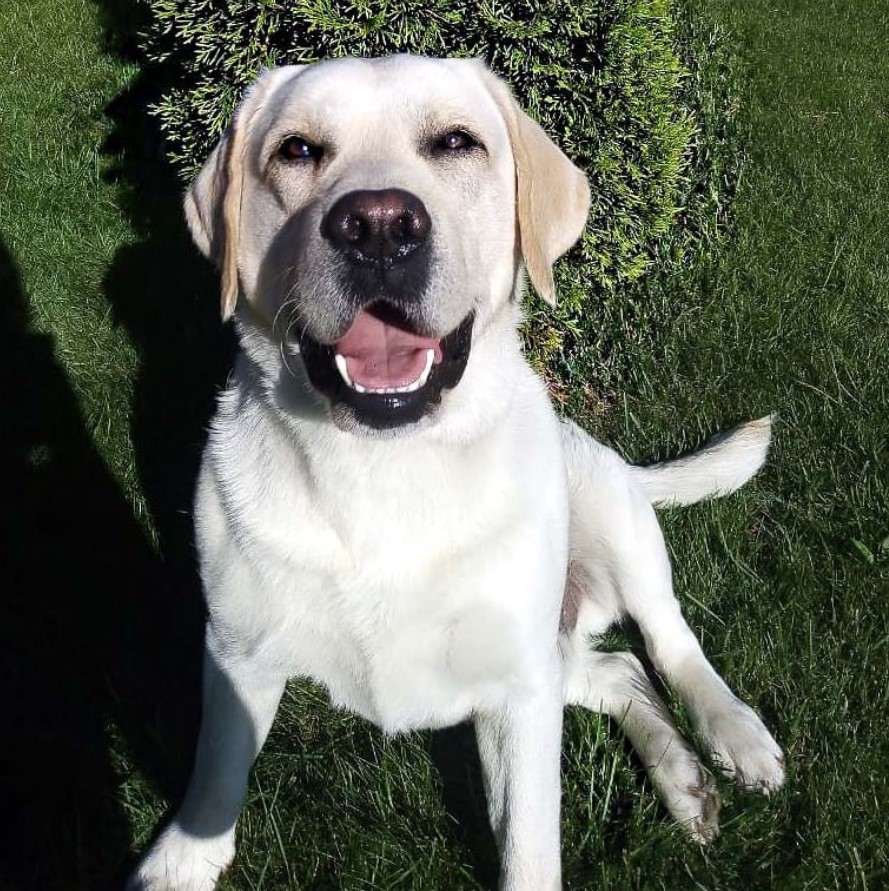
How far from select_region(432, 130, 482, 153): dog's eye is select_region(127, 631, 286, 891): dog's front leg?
4.07ft

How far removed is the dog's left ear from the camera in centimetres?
219

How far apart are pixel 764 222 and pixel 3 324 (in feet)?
12.6

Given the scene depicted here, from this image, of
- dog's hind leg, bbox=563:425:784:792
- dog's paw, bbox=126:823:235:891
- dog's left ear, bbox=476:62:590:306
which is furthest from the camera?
dog's hind leg, bbox=563:425:784:792

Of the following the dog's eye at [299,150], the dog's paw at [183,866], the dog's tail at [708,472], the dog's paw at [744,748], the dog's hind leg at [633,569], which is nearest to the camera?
the dog's eye at [299,150]

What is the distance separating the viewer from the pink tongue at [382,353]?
78.7 inches

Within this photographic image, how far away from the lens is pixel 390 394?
197 cm

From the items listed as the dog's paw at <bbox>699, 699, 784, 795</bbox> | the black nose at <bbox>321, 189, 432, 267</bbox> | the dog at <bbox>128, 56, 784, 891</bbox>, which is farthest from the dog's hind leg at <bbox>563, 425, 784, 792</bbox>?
the black nose at <bbox>321, 189, 432, 267</bbox>

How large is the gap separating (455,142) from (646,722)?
1.56m

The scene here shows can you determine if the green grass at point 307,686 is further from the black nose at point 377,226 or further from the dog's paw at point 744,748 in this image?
the black nose at point 377,226

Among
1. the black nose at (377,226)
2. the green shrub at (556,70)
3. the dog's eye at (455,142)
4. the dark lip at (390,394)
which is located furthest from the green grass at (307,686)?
the dog's eye at (455,142)

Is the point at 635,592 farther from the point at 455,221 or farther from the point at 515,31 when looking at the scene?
the point at 515,31

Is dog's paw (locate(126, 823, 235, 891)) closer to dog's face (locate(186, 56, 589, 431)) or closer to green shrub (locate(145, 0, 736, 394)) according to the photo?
dog's face (locate(186, 56, 589, 431))

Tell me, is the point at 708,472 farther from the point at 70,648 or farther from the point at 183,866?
the point at 70,648

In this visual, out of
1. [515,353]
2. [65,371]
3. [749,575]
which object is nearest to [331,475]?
[515,353]
